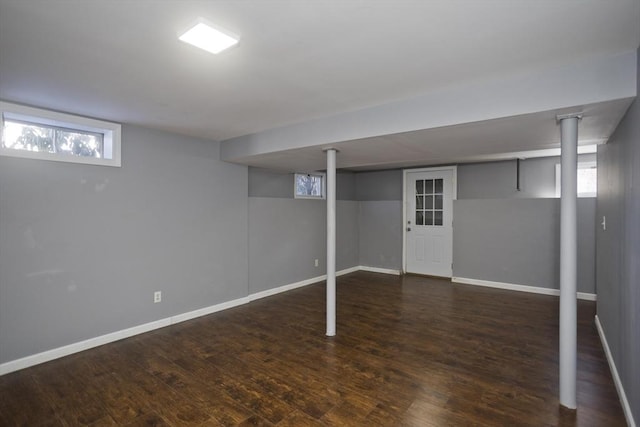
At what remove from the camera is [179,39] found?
177cm

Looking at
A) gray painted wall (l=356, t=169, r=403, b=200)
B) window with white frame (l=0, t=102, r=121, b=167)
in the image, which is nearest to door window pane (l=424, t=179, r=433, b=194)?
gray painted wall (l=356, t=169, r=403, b=200)

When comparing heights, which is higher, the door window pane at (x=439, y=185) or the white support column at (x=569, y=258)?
the door window pane at (x=439, y=185)

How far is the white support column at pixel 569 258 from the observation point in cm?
229

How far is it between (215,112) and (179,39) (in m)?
1.40

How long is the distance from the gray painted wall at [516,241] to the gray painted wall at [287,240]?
90.8 inches

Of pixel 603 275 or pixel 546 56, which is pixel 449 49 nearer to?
Answer: pixel 546 56

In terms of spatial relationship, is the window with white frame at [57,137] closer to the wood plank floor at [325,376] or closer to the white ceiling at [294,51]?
the white ceiling at [294,51]

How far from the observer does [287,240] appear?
5578 mm

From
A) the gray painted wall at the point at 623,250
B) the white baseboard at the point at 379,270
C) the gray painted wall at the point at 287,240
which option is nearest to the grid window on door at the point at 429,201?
the white baseboard at the point at 379,270

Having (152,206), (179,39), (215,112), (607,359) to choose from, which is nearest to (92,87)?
(215,112)

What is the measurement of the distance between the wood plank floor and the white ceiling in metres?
2.04

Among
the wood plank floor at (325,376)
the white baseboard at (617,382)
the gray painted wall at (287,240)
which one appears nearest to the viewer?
the white baseboard at (617,382)

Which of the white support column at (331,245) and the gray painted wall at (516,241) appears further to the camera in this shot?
the gray painted wall at (516,241)

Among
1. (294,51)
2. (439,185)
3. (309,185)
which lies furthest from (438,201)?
(294,51)
